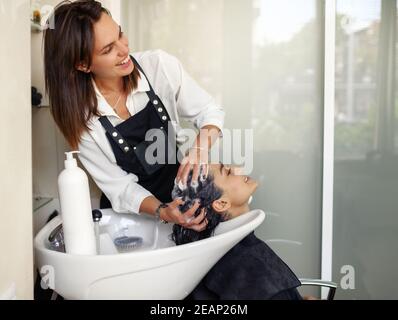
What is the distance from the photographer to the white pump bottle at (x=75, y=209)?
1.08m

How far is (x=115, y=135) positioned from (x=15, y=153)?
0.42 meters

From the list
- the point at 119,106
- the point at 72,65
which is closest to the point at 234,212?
the point at 119,106

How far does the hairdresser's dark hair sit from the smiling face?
0.01 metres

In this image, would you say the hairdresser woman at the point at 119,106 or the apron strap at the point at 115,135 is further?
the apron strap at the point at 115,135

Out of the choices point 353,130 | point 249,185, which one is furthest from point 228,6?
point 249,185

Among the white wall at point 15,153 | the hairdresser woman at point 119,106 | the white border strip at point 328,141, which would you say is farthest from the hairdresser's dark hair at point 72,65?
the white border strip at point 328,141

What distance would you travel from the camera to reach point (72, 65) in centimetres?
129

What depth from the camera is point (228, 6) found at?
1.75 metres

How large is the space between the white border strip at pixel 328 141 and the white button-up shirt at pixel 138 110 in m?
0.49

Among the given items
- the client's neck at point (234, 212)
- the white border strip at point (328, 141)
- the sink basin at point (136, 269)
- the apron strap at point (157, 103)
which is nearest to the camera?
the sink basin at point (136, 269)

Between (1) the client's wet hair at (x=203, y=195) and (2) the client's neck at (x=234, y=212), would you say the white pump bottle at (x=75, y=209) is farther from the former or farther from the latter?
(2) the client's neck at (x=234, y=212)

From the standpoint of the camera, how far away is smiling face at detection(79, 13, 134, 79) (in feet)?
4.07

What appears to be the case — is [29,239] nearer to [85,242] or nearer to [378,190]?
[85,242]

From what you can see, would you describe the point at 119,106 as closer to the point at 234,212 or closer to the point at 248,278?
the point at 234,212
